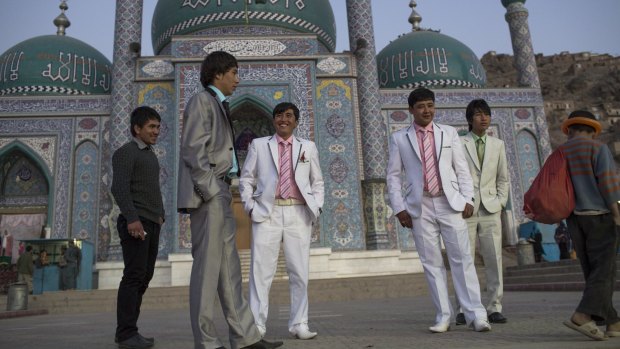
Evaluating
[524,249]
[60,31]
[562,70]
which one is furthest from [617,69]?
[60,31]

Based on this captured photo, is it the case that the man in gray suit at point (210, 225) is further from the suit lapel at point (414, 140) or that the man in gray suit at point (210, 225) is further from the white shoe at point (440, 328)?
the suit lapel at point (414, 140)

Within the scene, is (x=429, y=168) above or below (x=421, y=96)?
below

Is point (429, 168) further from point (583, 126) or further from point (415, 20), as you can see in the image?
point (415, 20)

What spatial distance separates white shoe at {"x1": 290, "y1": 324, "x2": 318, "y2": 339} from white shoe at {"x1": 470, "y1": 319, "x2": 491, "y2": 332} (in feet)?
2.95

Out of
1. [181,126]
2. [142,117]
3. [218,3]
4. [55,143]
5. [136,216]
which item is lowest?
[136,216]

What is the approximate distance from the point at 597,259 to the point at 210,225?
1.94 metres

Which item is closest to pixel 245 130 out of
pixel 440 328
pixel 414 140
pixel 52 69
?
pixel 52 69

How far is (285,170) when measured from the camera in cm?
337

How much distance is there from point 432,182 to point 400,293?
18.3 feet

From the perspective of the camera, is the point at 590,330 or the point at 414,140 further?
the point at 414,140

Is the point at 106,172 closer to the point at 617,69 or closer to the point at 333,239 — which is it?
the point at 333,239

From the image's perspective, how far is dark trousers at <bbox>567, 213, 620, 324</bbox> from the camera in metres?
2.52

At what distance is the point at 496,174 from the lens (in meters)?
4.02

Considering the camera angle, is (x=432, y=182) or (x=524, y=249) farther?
(x=524, y=249)
